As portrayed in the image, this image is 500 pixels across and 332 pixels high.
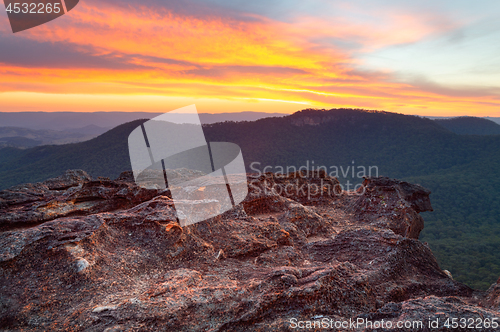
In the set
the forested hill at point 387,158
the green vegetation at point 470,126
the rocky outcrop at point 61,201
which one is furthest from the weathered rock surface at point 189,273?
the green vegetation at point 470,126

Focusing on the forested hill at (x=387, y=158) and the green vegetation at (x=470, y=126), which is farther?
the green vegetation at (x=470, y=126)

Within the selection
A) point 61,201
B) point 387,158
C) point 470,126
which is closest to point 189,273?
point 61,201

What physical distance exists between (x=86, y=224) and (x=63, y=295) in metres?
2.29

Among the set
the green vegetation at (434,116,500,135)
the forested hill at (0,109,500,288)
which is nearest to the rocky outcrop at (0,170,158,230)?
the forested hill at (0,109,500,288)

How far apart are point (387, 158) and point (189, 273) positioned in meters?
132

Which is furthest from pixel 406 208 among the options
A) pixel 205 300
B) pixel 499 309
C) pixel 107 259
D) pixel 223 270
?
pixel 107 259

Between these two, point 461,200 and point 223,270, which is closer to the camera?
point 223,270

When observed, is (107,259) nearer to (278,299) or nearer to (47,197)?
(278,299)

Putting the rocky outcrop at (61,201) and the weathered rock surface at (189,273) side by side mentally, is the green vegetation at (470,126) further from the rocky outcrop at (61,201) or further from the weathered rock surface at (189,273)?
the rocky outcrop at (61,201)

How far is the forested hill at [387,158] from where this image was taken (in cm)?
6366

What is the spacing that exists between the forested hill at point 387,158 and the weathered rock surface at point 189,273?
1705 inches

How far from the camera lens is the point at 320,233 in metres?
12.4

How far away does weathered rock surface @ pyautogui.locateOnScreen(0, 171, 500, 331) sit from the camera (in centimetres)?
518

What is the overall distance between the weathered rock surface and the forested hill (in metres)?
43.3
